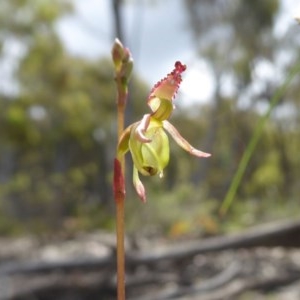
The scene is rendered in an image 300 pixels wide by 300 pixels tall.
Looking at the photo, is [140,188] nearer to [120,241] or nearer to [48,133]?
[120,241]

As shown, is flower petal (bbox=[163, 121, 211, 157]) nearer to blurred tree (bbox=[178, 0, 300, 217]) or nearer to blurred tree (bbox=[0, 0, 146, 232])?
blurred tree (bbox=[0, 0, 146, 232])

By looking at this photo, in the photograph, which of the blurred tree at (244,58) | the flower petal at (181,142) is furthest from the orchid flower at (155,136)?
the blurred tree at (244,58)

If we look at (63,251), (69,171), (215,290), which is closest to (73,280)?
(215,290)

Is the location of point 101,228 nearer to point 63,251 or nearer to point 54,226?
point 54,226

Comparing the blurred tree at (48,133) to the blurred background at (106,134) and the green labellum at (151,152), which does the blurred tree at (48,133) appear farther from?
the green labellum at (151,152)

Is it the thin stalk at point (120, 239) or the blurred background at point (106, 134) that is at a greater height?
the blurred background at point (106, 134)

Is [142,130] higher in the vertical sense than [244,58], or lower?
lower

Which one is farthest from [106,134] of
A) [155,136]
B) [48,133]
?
[155,136]

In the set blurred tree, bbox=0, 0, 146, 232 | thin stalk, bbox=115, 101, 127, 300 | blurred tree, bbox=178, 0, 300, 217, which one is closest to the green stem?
thin stalk, bbox=115, 101, 127, 300
